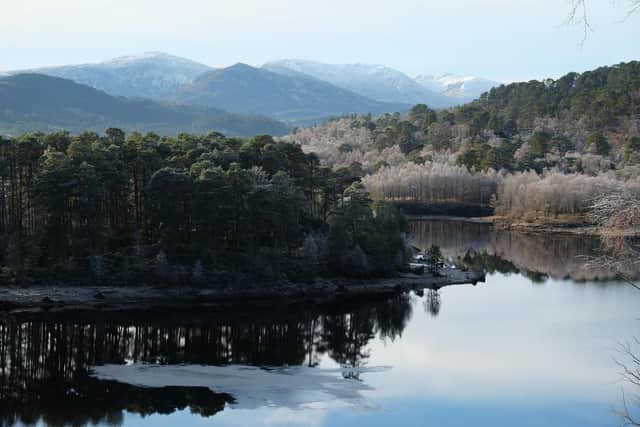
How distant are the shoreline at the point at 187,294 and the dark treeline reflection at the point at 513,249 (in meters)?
7.26

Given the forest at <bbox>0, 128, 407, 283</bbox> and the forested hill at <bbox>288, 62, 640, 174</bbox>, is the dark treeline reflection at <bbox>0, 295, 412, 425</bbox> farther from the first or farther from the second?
the forested hill at <bbox>288, 62, 640, 174</bbox>

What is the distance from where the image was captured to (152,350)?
24812mm

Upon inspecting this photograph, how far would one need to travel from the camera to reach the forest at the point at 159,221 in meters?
34.8

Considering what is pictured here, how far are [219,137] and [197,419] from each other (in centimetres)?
3225

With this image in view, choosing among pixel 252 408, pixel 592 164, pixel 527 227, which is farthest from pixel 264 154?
pixel 592 164

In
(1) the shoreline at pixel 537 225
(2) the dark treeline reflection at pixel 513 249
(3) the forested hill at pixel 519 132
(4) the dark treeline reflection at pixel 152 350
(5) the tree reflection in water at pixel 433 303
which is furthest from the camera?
(3) the forested hill at pixel 519 132

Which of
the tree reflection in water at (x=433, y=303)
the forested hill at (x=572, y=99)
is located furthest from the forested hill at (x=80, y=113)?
the tree reflection in water at (x=433, y=303)

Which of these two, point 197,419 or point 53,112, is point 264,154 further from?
point 53,112

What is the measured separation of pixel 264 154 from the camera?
44.2m

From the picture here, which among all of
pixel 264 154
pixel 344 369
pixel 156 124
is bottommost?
pixel 344 369

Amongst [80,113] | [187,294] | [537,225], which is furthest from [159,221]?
[80,113]

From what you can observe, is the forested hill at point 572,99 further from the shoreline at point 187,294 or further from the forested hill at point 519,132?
the shoreline at point 187,294

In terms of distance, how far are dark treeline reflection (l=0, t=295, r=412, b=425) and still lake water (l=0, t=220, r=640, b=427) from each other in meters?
0.06

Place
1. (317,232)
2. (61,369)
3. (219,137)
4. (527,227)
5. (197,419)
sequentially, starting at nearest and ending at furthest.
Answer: (197,419)
(61,369)
(317,232)
(219,137)
(527,227)
